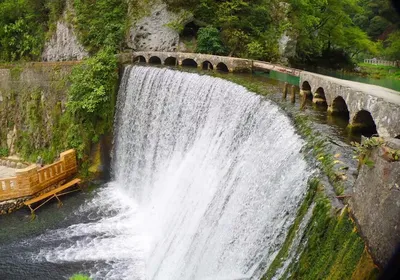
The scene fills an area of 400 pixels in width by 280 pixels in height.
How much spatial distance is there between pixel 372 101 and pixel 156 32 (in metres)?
13.6

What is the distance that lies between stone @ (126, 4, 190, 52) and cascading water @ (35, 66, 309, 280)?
3.61 meters

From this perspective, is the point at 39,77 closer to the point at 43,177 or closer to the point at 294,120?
the point at 43,177

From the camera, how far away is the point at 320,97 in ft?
34.5

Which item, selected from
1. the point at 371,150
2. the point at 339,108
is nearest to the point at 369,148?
the point at 371,150

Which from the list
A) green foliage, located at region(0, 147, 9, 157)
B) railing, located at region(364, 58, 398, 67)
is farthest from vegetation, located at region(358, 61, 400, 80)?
green foliage, located at region(0, 147, 9, 157)

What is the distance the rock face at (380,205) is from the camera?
396 cm

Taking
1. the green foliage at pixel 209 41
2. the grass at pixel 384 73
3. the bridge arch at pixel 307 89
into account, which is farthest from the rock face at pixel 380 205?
the grass at pixel 384 73

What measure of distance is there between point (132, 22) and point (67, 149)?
710 centimetres

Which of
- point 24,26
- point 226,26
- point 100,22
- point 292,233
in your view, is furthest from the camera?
point 24,26

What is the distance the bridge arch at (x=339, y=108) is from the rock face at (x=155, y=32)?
36.0ft

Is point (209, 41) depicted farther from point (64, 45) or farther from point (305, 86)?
point (64, 45)

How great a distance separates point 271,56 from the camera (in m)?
17.3

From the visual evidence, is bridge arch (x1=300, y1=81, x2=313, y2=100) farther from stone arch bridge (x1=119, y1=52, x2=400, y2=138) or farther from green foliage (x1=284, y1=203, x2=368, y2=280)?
green foliage (x1=284, y1=203, x2=368, y2=280)

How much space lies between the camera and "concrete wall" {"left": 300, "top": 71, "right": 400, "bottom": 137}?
6652 mm
